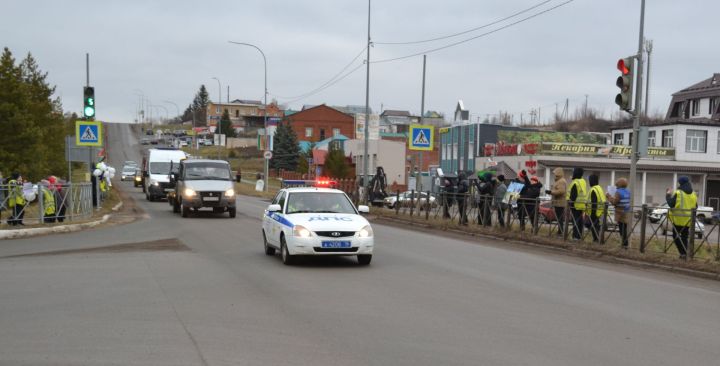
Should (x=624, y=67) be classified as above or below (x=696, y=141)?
above

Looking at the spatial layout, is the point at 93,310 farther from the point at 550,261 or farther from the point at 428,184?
the point at 428,184

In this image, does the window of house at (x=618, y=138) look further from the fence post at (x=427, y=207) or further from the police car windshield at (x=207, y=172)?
the police car windshield at (x=207, y=172)

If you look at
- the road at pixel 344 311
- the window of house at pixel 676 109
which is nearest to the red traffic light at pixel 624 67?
the road at pixel 344 311

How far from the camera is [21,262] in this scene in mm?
13320

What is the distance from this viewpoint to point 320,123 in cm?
11175

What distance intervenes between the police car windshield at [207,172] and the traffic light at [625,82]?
54.4 ft

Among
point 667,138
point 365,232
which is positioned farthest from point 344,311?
Answer: point 667,138

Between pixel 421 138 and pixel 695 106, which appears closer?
pixel 421 138

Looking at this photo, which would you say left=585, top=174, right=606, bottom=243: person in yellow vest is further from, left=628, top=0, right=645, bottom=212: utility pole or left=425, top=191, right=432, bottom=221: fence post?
left=425, top=191, right=432, bottom=221: fence post

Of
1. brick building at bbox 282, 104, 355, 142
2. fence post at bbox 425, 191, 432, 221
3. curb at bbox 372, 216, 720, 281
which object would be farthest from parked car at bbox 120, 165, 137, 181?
curb at bbox 372, 216, 720, 281

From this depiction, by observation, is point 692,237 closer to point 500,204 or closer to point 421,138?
point 500,204

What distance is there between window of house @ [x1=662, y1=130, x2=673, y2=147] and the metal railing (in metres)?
50.3

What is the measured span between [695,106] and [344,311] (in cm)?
7052

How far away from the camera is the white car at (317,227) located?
40.9 ft
